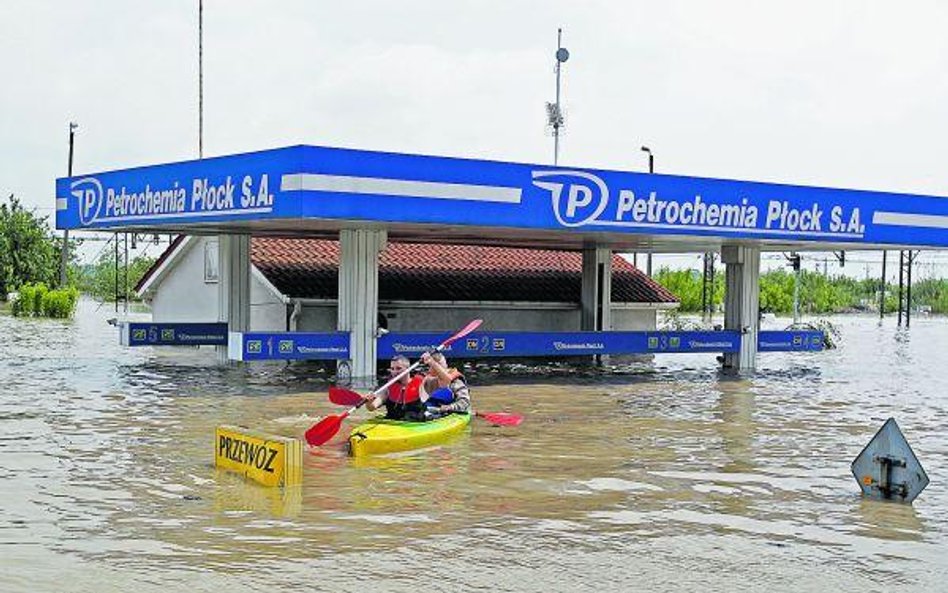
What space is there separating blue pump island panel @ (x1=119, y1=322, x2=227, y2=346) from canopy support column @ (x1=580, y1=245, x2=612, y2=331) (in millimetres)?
9416

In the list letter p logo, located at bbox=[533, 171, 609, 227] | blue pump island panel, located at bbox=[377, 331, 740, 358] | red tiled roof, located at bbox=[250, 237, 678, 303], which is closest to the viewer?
letter p logo, located at bbox=[533, 171, 609, 227]

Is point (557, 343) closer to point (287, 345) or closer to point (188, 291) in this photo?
point (287, 345)

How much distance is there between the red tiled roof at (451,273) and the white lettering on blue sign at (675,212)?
7.88 meters

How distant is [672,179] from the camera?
24859mm

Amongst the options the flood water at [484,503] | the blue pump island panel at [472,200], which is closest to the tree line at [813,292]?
the blue pump island panel at [472,200]

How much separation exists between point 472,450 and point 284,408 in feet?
17.7

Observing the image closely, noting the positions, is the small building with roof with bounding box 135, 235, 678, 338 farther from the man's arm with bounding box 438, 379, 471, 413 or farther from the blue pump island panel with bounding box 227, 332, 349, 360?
the man's arm with bounding box 438, 379, 471, 413

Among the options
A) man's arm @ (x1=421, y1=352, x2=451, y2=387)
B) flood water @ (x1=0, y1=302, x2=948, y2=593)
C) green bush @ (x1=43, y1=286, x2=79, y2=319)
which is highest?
green bush @ (x1=43, y1=286, x2=79, y2=319)

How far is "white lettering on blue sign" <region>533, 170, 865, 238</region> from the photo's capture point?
23.5 metres

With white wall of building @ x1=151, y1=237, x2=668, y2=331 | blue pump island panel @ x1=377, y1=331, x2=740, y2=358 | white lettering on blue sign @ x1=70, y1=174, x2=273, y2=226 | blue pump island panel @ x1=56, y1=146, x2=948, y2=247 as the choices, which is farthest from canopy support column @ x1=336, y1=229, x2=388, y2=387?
white wall of building @ x1=151, y1=237, x2=668, y2=331

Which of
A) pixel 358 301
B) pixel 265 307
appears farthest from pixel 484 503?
pixel 265 307

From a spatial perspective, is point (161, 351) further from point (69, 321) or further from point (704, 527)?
point (704, 527)

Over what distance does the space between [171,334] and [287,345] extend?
605 centimetres

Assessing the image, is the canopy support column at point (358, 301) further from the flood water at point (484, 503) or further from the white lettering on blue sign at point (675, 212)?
the white lettering on blue sign at point (675, 212)
